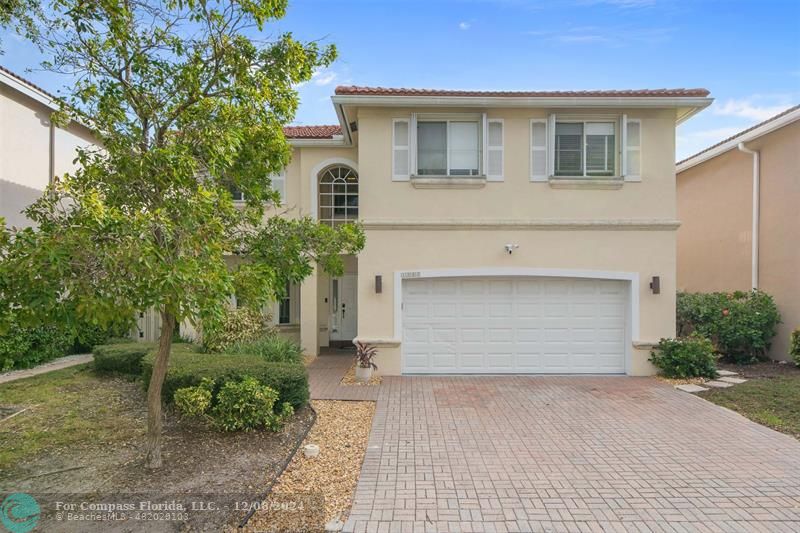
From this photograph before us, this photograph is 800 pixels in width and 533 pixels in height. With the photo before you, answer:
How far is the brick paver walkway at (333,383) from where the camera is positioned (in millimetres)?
8051

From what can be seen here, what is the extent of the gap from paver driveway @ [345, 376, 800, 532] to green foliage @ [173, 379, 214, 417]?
2383 millimetres

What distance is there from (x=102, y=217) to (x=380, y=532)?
3.69m

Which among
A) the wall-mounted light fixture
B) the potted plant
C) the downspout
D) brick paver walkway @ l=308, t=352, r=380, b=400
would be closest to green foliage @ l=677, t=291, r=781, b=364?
the downspout

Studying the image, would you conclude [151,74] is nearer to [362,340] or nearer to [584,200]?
[362,340]

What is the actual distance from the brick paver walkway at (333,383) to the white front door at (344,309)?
166 centimetres

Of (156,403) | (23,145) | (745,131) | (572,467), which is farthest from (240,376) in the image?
(745,131)

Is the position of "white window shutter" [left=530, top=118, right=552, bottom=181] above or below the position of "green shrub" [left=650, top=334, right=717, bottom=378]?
above

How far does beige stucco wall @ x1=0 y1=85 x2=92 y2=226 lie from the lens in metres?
10.2

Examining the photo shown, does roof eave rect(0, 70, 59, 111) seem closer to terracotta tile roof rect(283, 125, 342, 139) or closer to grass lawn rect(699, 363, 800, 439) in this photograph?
terracotta tile roof rect(283, 125, 342, 139)

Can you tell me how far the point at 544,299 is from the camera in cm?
988

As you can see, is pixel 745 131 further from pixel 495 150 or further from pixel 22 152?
pixel 22 152

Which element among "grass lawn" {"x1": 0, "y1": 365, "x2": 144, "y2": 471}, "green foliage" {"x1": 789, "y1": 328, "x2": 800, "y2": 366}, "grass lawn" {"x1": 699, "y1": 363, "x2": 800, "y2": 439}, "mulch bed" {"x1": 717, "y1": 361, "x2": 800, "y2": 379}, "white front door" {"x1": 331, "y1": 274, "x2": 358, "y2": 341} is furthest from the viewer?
"white front door" {"x1": 331, "y1": 274, "x2": 358, "y2": 341}

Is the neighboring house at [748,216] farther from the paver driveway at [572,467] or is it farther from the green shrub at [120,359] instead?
the green shrub at [120,359]

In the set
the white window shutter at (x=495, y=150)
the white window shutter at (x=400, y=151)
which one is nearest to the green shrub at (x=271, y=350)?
the white window shutter at (x=400, y=151)
